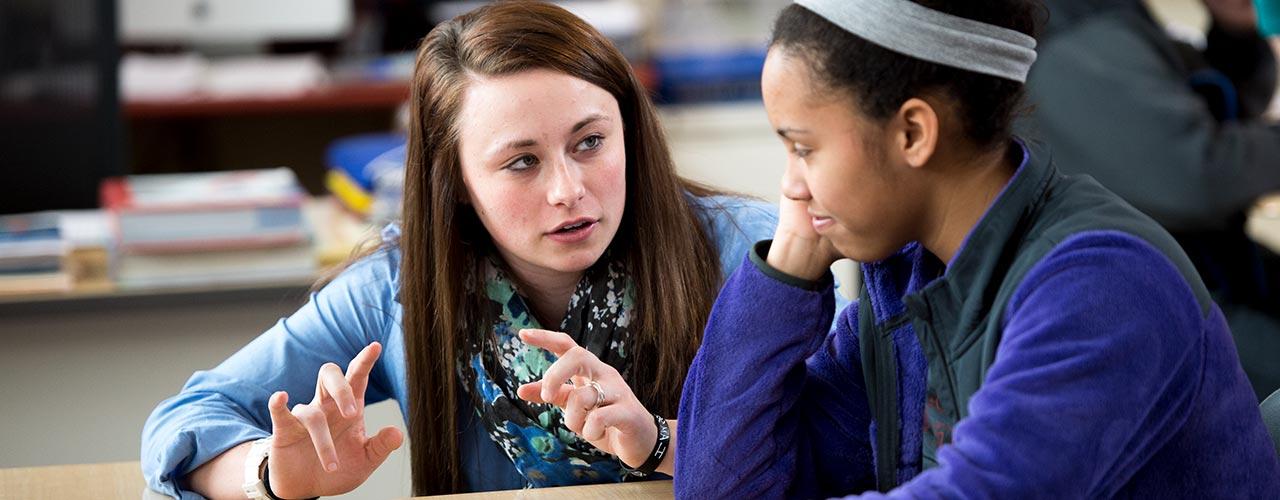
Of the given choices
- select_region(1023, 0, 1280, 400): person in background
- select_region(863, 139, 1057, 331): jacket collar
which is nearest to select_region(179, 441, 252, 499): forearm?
select_region(863, 139, 1057, 331): jacket collar

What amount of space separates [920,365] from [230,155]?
3.84 meters

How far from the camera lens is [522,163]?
4.73ft

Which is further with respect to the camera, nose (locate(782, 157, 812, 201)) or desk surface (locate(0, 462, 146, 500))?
desk surface (locate(0, 462, 146, 500))

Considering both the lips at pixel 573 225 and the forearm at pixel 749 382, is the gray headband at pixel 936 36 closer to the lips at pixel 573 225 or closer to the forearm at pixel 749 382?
the forearm at pixel 749 382

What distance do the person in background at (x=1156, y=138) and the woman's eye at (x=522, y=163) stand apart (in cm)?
109

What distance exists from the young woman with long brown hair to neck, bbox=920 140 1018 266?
1.50ft

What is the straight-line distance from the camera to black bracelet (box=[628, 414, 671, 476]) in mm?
1342

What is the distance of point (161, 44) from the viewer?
14.1ft

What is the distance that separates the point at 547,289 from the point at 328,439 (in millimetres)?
402

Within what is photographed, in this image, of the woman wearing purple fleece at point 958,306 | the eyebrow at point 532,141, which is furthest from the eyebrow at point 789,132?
the eyebrow at point 532,141

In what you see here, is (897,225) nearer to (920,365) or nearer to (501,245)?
(920,365)

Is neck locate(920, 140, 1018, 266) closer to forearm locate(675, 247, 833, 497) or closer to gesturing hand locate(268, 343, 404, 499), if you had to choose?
forearm locate(675, 247, 833, 497)

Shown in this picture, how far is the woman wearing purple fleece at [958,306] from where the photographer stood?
914 mm

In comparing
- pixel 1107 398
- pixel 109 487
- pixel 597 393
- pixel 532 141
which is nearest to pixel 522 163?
pixel 532 141
